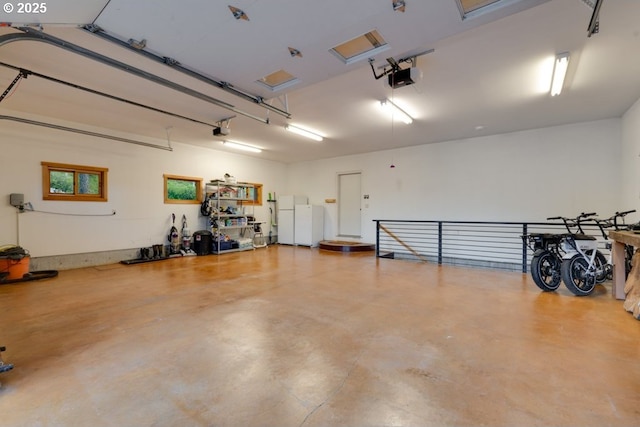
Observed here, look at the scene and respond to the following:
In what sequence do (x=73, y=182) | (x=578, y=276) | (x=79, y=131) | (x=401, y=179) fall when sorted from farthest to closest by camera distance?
(x=401, y=179)
(x=73, y=182)
(x=79, y=131)
(x=578, y=276)

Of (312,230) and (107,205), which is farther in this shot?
(312,230)

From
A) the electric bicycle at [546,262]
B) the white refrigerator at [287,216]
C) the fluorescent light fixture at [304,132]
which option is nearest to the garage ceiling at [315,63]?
the fluorescent light fixture at [304,132]

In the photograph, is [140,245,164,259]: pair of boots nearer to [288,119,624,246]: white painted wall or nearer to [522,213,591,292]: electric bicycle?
[288,119,624,246]: white painted wall

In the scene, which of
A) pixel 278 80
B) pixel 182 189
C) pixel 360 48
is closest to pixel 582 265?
pixel 360 48

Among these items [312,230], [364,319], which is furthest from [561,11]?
[312,230]

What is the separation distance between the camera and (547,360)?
223 centimetres

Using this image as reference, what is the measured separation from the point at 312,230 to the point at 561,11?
7.51 meters

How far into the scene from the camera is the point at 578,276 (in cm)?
397

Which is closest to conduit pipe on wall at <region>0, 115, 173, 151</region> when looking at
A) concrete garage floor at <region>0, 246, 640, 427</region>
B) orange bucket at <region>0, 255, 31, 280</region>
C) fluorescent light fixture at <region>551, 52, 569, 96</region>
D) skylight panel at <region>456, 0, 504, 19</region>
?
orange bucket at <region>0, 255, 31, 280</region>

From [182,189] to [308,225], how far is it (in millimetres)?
3932

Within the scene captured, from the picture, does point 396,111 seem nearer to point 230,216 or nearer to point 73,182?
point 230,216

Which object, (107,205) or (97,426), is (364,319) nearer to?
(97,426)

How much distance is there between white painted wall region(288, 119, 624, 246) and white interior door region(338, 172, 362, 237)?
0.30 metres

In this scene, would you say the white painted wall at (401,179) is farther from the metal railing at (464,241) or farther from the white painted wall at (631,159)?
the metal railing at (464,241)
